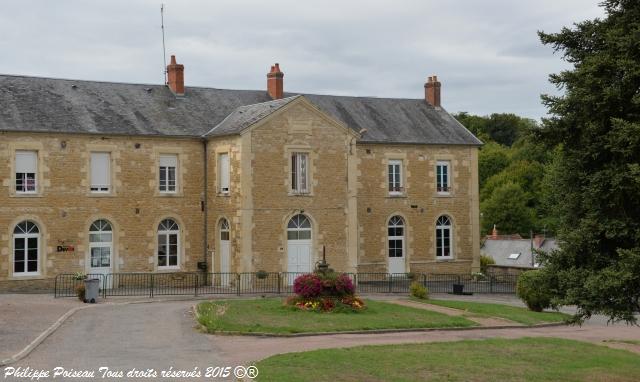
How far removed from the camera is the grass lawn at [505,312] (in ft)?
82.1

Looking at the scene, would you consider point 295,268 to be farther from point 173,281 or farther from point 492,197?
point 492,197

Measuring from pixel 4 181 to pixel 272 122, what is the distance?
10158mm

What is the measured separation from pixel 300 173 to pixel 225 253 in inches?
173

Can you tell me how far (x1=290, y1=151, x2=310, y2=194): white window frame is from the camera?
109 ft

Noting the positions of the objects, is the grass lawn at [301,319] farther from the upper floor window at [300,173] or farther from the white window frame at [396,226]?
the white window frame at [396,226]

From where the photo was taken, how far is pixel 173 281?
33562 mm

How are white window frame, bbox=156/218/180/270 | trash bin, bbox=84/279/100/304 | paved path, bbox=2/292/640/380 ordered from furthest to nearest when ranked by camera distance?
1. white window frame, bbox=156/218/180/270
2. trash bin, bbox=84/279/100/304
3. paved path, bbox=2/292/640/380

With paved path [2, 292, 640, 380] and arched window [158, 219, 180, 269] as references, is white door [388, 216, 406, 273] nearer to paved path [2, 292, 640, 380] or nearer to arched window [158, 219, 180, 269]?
arched window [158, 219, 180, 269]

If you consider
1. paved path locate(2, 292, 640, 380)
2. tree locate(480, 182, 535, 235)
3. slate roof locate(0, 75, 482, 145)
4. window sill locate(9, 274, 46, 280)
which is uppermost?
slate roof locate(0, 75, 482, 145)

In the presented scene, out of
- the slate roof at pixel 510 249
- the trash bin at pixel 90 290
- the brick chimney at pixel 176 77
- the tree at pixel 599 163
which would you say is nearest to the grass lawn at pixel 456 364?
the tree at pixel 599 163

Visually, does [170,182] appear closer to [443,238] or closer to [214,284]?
[214,284]

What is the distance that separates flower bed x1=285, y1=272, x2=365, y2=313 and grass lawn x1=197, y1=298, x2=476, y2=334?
0.38 metres

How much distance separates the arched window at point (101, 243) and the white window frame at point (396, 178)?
12729 millimetres

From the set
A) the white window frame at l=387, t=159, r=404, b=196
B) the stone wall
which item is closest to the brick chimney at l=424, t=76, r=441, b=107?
the white window frame at l=387, t=159, r=404, b=196
